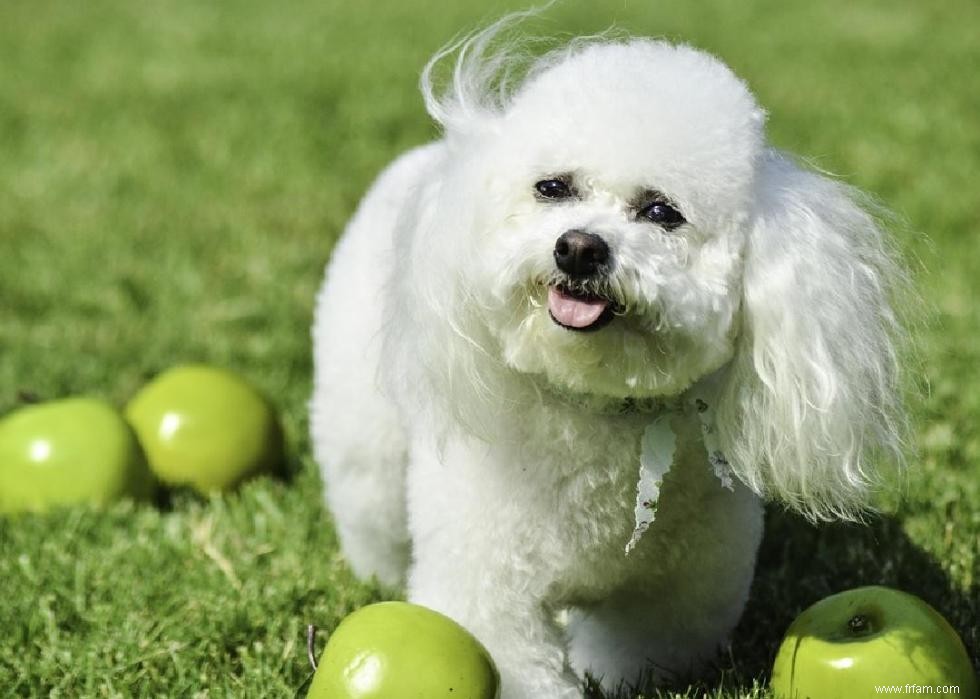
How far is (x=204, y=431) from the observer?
3.70 meters

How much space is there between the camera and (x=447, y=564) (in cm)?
261

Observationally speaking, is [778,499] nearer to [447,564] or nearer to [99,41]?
[447,564]

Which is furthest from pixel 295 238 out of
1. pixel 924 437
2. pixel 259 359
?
pixel 924 437

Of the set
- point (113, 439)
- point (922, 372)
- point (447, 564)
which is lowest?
point (113, 439)

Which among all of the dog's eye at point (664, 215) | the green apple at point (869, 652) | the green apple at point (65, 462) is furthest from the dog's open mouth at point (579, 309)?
the green apple at point (65, 462)

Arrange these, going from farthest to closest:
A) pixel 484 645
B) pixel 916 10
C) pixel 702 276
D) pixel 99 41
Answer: pixel 916 10 → pixel 99 41 → pixel 484 645 → pixel 702 276

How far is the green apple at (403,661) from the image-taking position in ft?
7.65

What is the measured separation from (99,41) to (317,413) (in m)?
5.81

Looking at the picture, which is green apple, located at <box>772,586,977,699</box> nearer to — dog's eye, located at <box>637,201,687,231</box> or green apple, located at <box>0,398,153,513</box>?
dog's eye, located at <box>637,201,687,231</box>

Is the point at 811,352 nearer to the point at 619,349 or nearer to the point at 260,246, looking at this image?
the point at 619,349

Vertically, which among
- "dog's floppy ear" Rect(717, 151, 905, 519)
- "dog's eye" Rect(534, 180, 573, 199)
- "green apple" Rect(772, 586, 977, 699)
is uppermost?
"dog's eye" Rect(534, 180, 573, 199)

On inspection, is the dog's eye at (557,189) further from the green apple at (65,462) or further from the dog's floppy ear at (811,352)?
the green apple at (65,462)

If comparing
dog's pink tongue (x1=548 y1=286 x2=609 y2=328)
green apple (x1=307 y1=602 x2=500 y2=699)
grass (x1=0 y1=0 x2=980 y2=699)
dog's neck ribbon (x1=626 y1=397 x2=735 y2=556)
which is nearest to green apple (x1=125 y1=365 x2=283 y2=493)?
grass (x1=0 y1=0 x2=980 y2=699)

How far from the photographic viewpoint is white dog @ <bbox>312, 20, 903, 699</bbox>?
2346 mm
